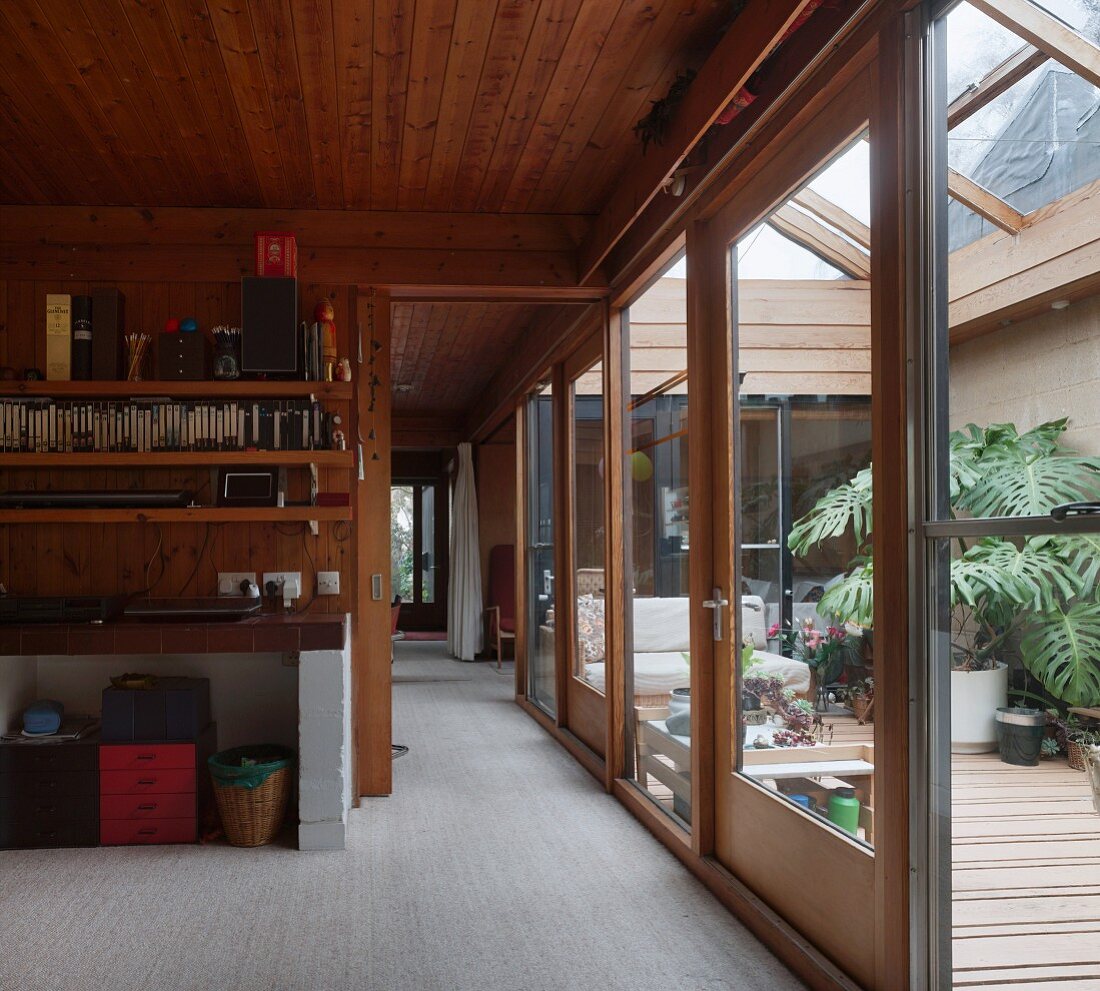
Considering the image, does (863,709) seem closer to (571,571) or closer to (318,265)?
(318,265)

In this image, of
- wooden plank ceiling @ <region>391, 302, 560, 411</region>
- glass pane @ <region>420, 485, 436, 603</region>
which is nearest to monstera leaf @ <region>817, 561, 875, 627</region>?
wooden plank ceiling @ <region>391, 302, 560, 411</region>

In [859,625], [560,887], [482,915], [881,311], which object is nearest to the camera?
[881,311]

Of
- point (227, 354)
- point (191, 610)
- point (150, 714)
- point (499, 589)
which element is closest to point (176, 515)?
point (191, 610)

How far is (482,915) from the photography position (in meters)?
3.33

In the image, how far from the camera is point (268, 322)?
447 centimetres

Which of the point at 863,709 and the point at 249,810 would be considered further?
the point at 249,810

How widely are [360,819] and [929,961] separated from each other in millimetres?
2810

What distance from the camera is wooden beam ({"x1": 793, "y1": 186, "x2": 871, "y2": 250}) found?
2576mm

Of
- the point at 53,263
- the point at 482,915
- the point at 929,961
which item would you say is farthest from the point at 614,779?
→ the point at 53,263

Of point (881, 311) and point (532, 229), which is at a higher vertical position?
point (532, 229)

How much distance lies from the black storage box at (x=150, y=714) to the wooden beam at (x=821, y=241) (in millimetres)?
2847

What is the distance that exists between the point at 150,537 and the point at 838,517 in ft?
10.3

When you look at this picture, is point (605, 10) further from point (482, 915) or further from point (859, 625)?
point (482, 915)

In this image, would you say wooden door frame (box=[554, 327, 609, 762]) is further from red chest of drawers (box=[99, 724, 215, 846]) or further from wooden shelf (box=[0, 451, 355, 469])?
red chest of drawers (box=[99, 724, 215, 846])
